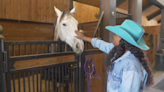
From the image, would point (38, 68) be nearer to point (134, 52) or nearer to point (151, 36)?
point (134, 52)

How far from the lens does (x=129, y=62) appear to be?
0.76 m

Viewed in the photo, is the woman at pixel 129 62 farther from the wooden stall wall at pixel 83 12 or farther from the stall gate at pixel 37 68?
the wooden stall wall at pixel 83 12

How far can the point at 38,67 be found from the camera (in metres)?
1.05

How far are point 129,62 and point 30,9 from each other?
2.57 metres

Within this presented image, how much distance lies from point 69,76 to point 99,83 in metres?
0.72

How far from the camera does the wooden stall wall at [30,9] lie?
228cm

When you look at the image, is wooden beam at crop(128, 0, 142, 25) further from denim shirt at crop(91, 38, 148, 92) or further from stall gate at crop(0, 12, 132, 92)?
denim shirt at crop(91, 38, 148, 92)

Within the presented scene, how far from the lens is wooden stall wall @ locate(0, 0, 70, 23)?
228cm

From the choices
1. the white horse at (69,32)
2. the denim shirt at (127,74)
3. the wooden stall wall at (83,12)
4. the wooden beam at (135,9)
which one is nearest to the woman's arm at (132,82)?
the denim shirt at (127,74)

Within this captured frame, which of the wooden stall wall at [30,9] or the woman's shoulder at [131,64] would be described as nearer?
the woman's shoulder at [131,64]

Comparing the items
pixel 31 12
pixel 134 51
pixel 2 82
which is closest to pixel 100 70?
pixel 134 51

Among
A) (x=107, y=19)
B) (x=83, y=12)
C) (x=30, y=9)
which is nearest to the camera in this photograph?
(x=107, y=19)

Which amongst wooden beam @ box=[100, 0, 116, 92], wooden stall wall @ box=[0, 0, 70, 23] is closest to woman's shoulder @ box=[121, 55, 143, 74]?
wooden beam @ box=[100, 0, 116, 92]

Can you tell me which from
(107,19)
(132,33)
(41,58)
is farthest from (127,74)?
(107,19)
